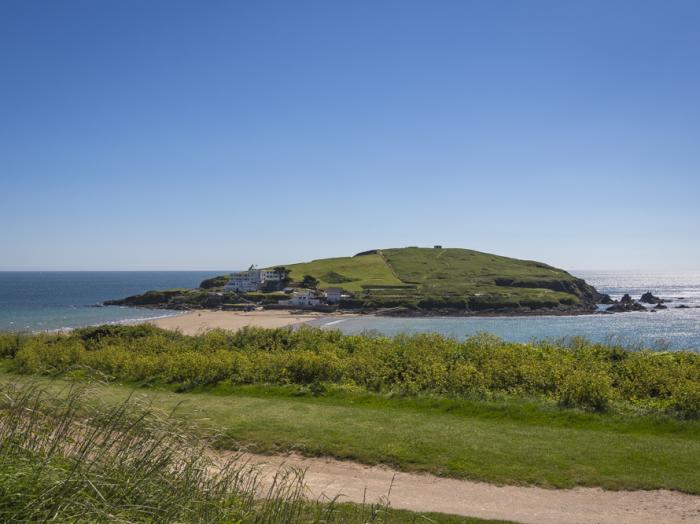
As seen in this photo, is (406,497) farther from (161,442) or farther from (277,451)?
(161,442)

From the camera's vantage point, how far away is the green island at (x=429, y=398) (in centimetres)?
1013

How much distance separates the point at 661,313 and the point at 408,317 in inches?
1604

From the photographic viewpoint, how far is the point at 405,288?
117 m

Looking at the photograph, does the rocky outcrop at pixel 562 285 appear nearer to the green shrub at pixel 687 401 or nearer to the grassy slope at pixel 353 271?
the grassy slope at pixel 353 271

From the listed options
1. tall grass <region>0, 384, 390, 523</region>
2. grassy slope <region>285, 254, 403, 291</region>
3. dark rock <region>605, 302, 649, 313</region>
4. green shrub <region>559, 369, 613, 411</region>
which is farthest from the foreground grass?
grassy slope <region>285, 254, 403, 291</region>

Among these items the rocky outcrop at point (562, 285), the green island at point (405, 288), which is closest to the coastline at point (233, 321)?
the green island at point (405, 288)

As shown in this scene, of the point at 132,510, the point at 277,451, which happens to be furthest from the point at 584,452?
the point at 132,510

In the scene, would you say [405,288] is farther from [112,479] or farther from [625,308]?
[112,479]

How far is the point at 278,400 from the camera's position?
1497 centimetres

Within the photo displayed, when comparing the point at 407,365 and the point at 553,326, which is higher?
the point at 407,365

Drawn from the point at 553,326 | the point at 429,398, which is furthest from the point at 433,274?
the point at 429,398

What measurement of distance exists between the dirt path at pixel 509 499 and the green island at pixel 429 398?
327 millimetres

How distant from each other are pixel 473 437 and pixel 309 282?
115020 mm

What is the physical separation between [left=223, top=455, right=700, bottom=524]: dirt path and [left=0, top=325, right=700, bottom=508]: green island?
1.07 feet
